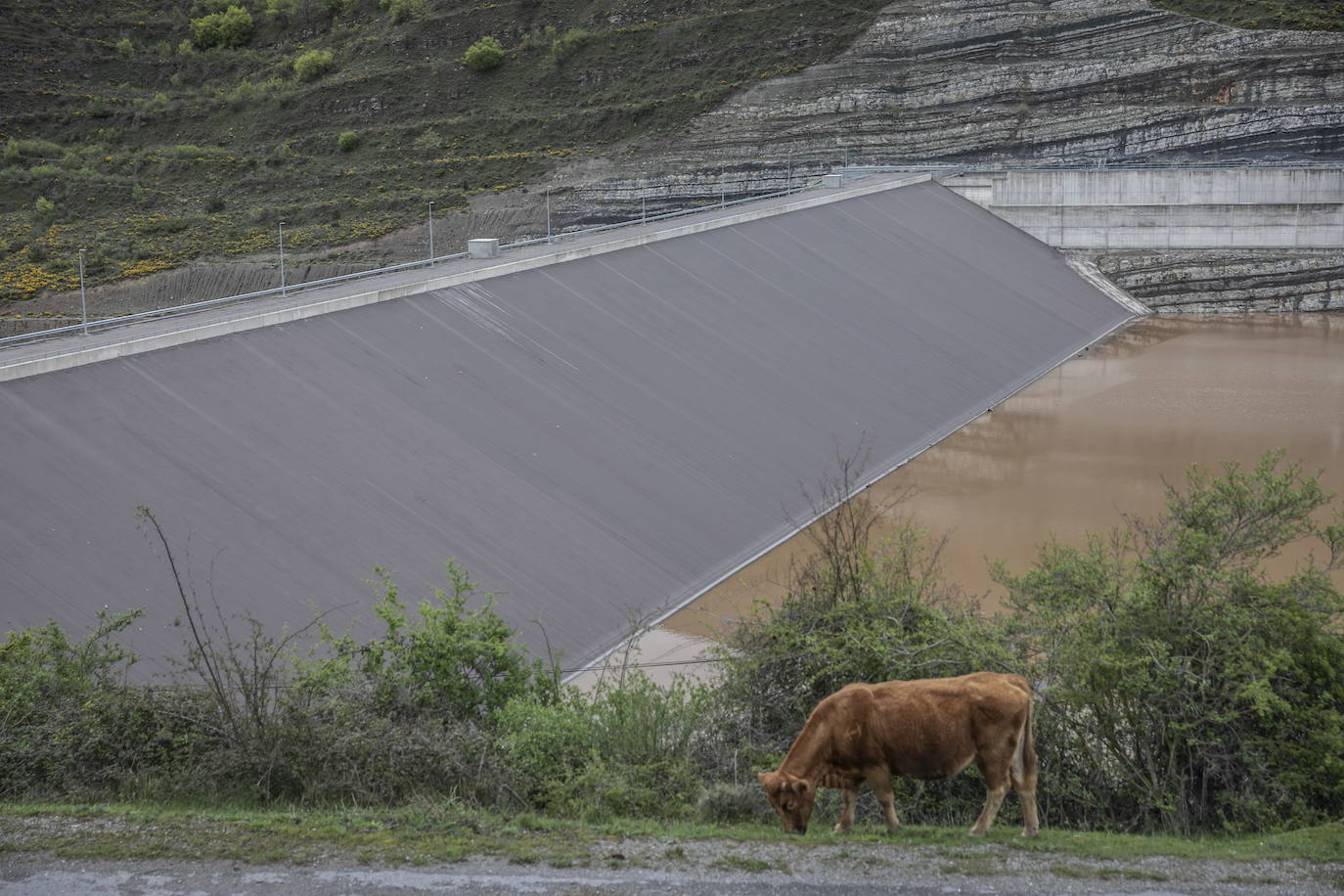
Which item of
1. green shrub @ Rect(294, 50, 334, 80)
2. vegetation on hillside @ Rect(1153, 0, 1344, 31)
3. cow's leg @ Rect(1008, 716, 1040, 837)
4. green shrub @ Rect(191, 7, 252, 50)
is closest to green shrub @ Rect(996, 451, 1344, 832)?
cow's leg @ Rect(1008, 716, 1040, 837)

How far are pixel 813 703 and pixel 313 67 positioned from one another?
57.9 m

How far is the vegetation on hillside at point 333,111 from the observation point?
45469mm

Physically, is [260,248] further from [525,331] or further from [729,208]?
[525,331]

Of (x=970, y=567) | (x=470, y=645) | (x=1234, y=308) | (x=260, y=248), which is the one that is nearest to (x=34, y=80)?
(x=260, y=248)

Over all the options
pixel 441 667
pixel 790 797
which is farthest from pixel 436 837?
pixel 441 667

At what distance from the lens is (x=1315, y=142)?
38.6 metres

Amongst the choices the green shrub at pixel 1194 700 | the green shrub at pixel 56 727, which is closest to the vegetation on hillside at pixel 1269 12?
the green shrub at pixel 1194 700

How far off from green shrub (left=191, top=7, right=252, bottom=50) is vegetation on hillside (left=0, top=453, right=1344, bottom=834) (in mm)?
68795

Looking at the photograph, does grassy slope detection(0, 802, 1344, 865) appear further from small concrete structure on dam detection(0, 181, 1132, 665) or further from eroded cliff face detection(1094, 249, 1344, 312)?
eroded cliff face detection(1094, 249, 1344, 312)

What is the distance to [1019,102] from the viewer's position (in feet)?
141

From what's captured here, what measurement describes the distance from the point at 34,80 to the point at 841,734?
66.7 m

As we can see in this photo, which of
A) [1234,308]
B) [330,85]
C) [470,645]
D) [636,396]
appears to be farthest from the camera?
[330,85]

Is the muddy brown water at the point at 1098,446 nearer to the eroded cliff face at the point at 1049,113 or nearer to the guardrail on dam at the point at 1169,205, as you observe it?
the guardrail on dam at the point at 1169,205

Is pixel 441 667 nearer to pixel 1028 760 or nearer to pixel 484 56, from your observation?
pixel 1028 760
